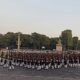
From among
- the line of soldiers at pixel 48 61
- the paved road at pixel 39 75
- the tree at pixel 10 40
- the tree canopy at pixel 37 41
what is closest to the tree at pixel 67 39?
the tree canopy at pixel 37 41

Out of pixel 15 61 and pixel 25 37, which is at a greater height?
pixel 25 37

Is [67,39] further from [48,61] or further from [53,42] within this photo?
[48,61]

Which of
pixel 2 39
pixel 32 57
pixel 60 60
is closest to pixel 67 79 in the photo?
pixel 60 60

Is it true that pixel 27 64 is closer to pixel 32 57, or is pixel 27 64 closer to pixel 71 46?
pixel 32 57

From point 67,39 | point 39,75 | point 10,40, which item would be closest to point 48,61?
point 39,75

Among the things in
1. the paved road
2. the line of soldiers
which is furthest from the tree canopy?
the paved road

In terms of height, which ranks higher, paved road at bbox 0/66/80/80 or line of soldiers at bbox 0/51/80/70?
line of soldiers at bbox 0/51/80/70

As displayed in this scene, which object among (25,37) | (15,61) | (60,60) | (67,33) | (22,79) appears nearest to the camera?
(22,79)

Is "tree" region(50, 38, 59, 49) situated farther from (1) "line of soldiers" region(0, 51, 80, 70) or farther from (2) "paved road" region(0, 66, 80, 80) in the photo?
(2) "paved road" region(0, 66, 80, 80)

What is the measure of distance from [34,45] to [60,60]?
7052 cm

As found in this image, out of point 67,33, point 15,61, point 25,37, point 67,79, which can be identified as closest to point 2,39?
point 25,37

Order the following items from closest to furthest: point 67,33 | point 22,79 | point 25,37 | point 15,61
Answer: point 22,79, point 15,61, point 67,33, point 25,37

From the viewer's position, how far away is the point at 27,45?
9512 cm

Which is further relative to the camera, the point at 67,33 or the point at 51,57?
the point at 67,33
